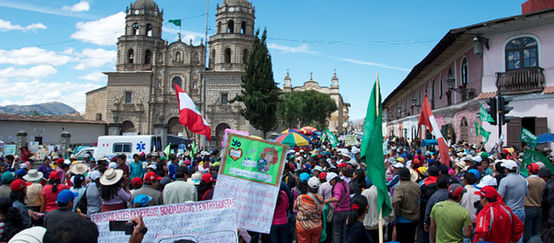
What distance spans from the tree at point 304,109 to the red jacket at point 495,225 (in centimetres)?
4861

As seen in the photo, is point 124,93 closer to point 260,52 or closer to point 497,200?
point 260,52

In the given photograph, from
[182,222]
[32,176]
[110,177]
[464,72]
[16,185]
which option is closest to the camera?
[182,222]

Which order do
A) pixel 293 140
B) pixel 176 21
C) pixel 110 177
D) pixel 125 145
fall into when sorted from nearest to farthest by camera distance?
pixel 110 177 → pixel 293 140 → pixel 125 145 → pixel 176 21

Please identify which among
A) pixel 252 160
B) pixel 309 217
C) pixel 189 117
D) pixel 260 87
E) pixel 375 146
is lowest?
pixel 309 217

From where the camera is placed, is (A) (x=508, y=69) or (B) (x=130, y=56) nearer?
(A) (x=508, y=69)

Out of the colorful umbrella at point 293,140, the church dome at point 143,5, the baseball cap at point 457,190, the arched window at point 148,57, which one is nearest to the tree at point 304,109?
the arched window at point 148,57

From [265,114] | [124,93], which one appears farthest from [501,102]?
[124,93]

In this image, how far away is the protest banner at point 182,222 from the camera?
359 cm

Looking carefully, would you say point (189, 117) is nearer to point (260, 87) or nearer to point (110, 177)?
point (110, 177)

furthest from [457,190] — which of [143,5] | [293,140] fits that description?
[143,5]

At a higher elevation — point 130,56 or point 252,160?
point 130,56

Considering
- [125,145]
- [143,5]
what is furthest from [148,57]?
[125,145]

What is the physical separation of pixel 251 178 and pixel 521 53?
15.7 metres

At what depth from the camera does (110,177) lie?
6.01 m
